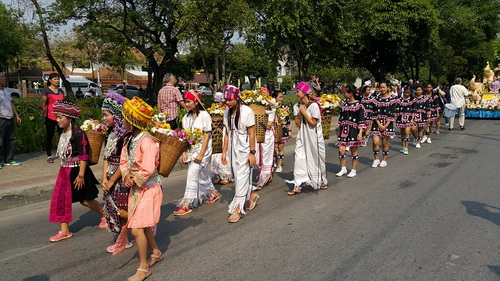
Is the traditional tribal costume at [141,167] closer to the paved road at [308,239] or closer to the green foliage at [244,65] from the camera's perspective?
the paved road at [308,239]

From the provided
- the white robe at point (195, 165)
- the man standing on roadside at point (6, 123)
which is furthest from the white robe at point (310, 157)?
the man standing on roadside at point (6, 123)

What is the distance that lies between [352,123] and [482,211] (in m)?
2.95

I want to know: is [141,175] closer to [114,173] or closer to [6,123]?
[114,173]

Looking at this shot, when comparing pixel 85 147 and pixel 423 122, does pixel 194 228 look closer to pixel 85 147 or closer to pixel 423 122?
pixel 85 147

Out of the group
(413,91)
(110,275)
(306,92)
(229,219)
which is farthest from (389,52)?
(110,275)

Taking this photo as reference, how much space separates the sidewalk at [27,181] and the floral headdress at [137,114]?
160 inches

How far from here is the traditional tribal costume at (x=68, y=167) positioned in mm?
4773

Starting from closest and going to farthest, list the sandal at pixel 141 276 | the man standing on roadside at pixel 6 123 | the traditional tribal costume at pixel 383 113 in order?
the sandal at pixel 141 276 < the man standing on roadside at pixel 6 123 < the traditional tribal costume at pixel 383 113

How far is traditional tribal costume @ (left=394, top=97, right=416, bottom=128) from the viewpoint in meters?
11.0

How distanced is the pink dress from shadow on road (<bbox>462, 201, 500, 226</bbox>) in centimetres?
442

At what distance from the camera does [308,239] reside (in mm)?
4824

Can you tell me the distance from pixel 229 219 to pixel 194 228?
495 mm

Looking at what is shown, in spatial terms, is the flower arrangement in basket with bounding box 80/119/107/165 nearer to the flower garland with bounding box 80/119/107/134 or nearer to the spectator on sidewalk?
the flower garland with bounding box 80/119/107/134

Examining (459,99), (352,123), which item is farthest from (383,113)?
(459,99)
